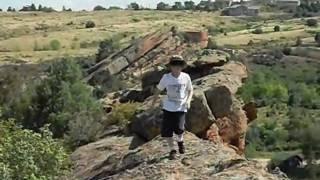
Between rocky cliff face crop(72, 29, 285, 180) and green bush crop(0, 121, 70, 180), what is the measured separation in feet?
2.51

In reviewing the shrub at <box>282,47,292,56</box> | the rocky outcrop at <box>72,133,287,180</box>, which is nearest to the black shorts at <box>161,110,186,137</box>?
the rocky outcrop at <box>72,133,287,180</box>

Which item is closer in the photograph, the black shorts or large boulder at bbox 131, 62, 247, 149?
the black shorts

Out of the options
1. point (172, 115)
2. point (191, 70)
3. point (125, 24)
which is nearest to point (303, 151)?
point (191, 70)

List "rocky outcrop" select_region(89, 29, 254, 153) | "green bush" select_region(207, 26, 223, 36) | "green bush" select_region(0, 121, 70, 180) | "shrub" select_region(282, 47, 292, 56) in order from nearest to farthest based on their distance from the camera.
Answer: "green bush" select_region(0, 121, 70, 180), "rocky outcrop" select_region(89, 29, 254, 153), "shrub" select_region(282, 47, 292, 56), "green bush" select_region(207, 26, 223, 36)

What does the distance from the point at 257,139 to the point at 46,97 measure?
106 ft

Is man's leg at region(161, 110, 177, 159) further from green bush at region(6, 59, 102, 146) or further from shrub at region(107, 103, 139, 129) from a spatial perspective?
green bush at region(6, 59, 102, 146)

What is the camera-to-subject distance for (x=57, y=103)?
3784 cm

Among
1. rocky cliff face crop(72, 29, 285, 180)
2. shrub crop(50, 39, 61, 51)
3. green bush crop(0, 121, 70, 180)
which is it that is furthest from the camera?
shrub crop(50, 39, 61, 51)

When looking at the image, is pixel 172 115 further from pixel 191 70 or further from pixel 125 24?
pixel 125 24

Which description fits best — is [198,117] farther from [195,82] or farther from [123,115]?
[123,115]

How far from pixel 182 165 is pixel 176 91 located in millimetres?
1348

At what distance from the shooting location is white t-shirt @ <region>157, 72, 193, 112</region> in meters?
15.6

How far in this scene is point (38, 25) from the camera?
152625 millimetres

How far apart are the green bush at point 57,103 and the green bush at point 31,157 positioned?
419 inches
